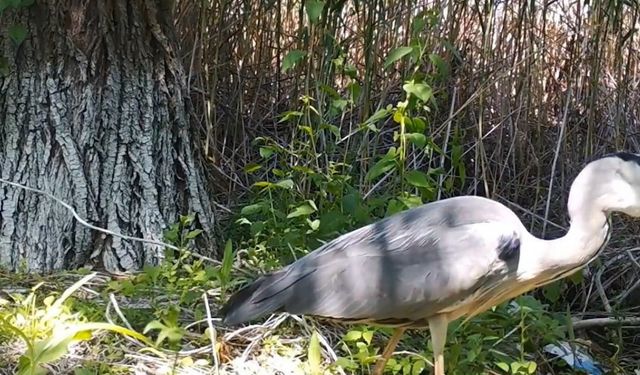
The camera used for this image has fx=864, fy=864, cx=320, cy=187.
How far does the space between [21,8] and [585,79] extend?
8.60 ft

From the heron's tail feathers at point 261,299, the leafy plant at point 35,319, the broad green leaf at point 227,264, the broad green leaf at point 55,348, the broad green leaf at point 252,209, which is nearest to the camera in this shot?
the broad green leaf at point 55,348

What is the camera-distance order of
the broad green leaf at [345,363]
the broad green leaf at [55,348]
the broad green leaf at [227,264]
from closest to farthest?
the broad green leaf at [55,348] → the broad green leaf at [345,363] → the broad green leaf at [227,264]

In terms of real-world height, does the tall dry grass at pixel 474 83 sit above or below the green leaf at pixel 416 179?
above

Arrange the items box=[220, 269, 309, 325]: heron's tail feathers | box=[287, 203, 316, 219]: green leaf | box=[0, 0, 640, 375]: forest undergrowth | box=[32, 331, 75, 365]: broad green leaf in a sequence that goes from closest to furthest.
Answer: box=[32, 331, 75, 365]: broad green leaf → box=[220, 269, 309, 325]: heron's tail feathers → box=[0, 0, 640, 375]: forest undergrowth → box=[287, 203, 316, 219]: green leaf

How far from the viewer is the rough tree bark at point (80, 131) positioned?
3.22 meters

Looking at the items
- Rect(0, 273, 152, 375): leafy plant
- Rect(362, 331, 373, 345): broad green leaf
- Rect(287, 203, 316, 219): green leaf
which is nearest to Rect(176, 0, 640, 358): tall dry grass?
Rect(287, 203, 316, 219): green leaf

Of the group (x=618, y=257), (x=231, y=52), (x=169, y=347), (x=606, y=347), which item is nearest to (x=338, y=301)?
(x=169, y=347)

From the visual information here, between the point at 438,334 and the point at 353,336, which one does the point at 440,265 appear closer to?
the point at 438,334

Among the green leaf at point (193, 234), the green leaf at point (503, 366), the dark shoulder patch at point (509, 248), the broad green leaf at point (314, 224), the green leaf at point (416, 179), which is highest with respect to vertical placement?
the green leaf at point (416, 179)

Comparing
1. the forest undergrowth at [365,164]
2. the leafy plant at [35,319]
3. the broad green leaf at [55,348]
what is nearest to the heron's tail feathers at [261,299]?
the forest undergrowth at [365,164]

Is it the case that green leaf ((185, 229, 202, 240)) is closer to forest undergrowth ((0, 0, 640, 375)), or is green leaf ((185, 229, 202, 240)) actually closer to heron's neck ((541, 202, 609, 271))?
forest undergrowth ((0, 0, 640, 375))

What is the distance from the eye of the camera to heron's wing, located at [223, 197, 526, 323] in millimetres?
2518

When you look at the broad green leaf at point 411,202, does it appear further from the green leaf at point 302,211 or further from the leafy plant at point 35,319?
the leafy plant at point 35,319

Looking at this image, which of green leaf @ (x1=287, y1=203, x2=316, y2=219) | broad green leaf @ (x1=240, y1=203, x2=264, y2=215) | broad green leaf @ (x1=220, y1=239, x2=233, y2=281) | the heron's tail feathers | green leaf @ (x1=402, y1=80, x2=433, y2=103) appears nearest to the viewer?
the heron's tail feathers
